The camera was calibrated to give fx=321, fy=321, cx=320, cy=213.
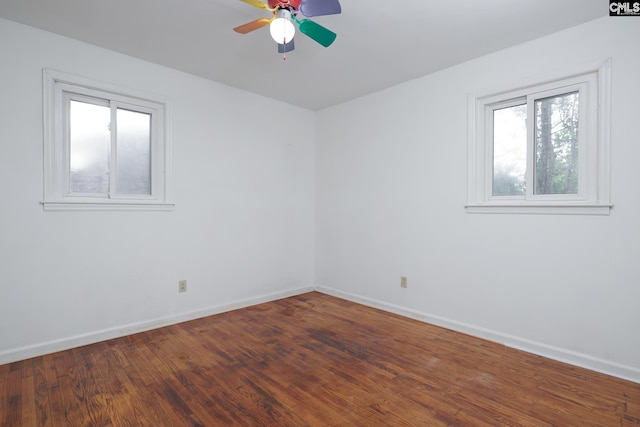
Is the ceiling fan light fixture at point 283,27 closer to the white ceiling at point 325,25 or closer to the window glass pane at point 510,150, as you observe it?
the white ceiling at point 325,25

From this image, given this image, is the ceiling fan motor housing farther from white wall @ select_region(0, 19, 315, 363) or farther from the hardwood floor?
the hardwood floor

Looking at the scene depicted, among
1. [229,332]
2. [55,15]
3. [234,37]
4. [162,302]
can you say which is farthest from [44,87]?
[229,332]

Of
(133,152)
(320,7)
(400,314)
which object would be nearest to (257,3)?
(320,7)

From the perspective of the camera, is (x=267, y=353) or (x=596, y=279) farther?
(x=267, y=353)

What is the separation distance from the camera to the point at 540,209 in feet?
8.41

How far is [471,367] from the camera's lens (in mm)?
2336

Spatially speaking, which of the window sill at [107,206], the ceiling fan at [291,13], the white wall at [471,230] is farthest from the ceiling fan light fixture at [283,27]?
the window sill at [107,206]

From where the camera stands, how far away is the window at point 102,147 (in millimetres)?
2613

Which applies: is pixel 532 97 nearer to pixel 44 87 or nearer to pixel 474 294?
pixel 474 294

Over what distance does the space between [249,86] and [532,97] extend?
9.19 ft

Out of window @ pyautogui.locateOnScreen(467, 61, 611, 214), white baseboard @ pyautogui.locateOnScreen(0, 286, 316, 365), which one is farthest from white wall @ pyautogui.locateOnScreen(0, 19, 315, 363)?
window @ pyautogui.locateOnScreen(467, 61, 611, 214)

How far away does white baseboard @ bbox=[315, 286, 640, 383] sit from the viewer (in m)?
2.21

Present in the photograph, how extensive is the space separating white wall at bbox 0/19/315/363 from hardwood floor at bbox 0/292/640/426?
345 millimetres

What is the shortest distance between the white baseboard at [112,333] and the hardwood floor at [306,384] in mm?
75
